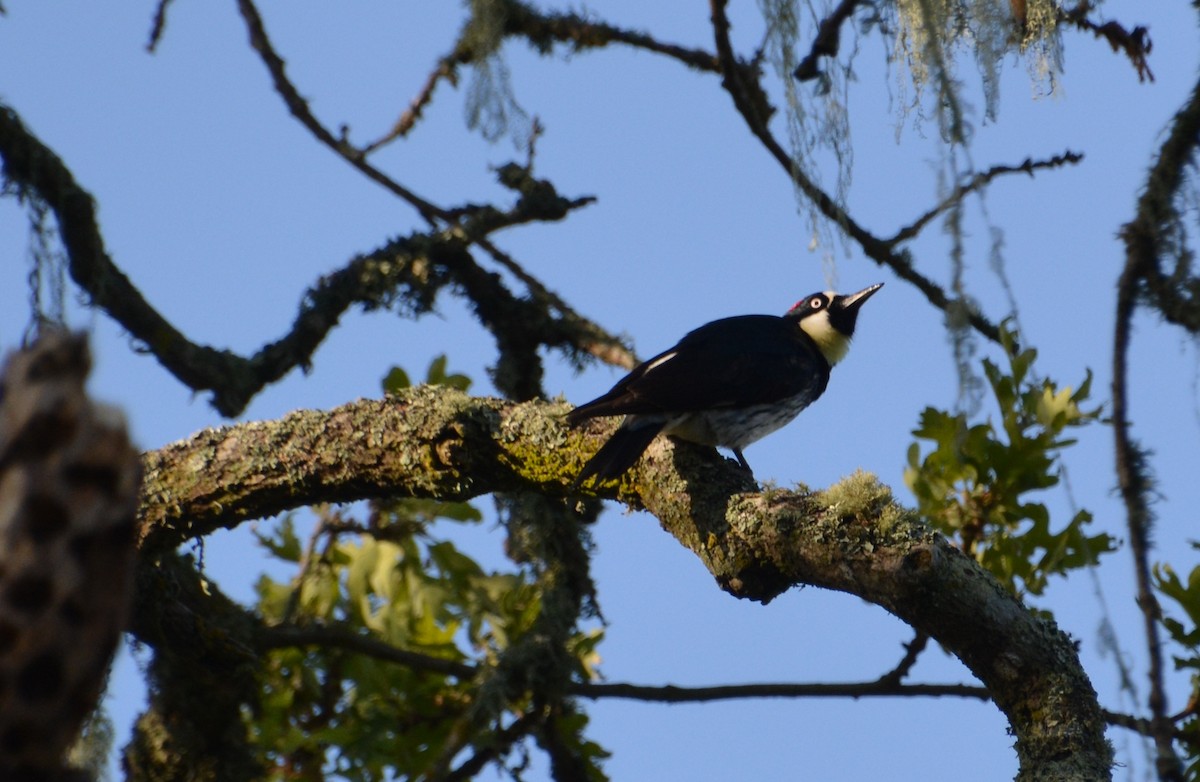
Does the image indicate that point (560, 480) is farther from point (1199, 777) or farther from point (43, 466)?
point (43, 466)

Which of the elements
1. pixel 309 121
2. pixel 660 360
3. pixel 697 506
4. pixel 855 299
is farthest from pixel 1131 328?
pixel 309 121

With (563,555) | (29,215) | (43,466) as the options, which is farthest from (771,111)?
(43,466)

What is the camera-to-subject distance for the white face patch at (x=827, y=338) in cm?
588

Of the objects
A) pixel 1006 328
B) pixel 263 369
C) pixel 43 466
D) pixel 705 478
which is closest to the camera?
pixel 43 466

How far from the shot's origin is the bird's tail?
3213mm

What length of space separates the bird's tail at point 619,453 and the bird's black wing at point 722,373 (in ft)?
0.33

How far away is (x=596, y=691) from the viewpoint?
454cm

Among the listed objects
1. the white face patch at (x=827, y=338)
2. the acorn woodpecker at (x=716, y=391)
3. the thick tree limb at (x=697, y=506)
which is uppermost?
the white face patch at (x=827, y=338)

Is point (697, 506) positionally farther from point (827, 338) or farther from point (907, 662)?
point (827, 338)

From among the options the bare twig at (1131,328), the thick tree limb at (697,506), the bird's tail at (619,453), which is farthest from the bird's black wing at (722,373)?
the bare twig at (1131,328)

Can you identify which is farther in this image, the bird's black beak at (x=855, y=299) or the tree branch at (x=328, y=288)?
the bird's black beak at (x=855, y=299)

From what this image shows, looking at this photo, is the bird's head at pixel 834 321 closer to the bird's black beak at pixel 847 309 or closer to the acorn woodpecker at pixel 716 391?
the bird's black beak at pixel 847 309

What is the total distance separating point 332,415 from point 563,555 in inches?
55.0

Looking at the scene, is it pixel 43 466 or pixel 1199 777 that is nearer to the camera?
pixel 43 466
